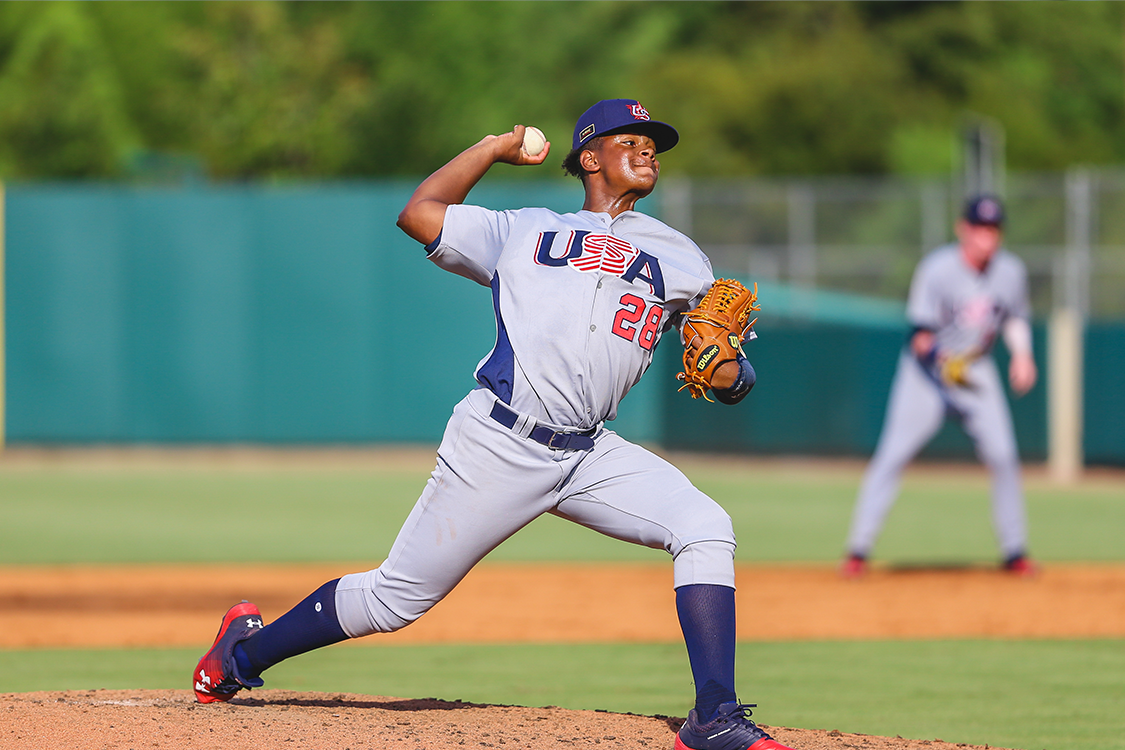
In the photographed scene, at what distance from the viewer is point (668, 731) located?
441 cm

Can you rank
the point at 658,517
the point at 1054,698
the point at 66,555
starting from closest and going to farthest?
the point at 658,517 < the point at 1054,698 < the point at 66,555

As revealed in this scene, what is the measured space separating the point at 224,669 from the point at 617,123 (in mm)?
1937

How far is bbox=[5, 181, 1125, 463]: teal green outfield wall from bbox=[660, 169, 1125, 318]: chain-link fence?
97.7 inches

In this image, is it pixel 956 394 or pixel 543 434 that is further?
pixel 956 394

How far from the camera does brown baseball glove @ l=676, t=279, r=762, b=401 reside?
13.5 ft

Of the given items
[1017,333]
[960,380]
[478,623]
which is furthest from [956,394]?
[478,623]

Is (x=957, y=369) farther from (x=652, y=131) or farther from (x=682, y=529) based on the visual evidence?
(x=682, y=529)

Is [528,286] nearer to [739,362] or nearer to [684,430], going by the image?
[739,362]

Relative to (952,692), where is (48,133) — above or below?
above

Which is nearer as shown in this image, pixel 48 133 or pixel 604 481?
pixel 604 481

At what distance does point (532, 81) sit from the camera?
3944cm

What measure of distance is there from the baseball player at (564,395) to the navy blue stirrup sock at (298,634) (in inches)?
1.5

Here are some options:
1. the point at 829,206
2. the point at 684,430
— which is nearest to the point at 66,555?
the point at 684,430

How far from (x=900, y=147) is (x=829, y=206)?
1496cm
